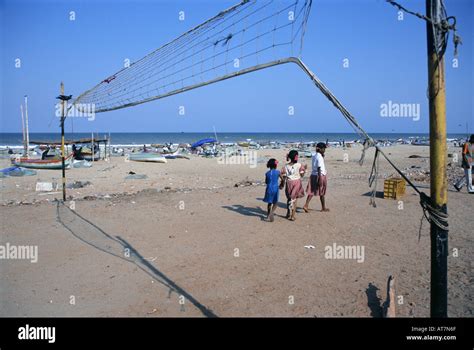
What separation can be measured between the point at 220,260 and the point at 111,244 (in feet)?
7.54

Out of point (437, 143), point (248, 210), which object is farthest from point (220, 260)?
point (437, 143)

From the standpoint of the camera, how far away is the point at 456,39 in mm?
2689

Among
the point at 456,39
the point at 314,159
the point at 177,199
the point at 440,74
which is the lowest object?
the point at 177,199

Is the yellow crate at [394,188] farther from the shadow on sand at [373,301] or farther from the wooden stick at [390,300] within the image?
the shadow on sand at [373,301]

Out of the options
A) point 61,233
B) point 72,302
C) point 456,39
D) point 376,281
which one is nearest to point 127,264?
point 72,302

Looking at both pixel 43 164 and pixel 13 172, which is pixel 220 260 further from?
pixel 43 164

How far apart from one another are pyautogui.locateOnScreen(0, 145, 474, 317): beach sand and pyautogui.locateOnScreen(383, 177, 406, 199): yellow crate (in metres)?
0.24

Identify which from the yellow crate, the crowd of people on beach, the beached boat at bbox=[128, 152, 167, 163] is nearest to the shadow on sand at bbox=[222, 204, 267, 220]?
the crowd of people on beach

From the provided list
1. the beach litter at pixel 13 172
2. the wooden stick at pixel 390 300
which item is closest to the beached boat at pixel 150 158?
the beach litter at pixel 13 172

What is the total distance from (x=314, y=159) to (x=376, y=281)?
13.6 feet

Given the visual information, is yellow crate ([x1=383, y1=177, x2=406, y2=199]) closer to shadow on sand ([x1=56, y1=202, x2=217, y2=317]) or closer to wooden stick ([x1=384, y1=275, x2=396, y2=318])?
wooden stick ([x1=384, y1=275, x2=396, y2=318])

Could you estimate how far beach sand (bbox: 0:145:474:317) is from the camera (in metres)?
4.31

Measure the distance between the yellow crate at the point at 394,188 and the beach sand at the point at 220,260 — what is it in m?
0.24
